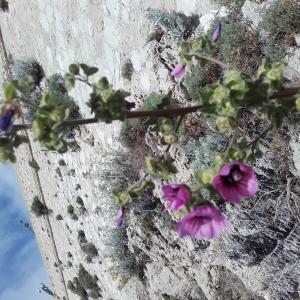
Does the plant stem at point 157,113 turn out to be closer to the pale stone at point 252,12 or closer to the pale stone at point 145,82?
the pale stone at point 252,12

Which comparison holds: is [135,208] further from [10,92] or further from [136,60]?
[10,92]

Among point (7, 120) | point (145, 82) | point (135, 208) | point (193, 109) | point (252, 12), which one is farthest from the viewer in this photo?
point (135, 208)

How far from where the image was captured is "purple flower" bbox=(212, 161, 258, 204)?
4.35ft

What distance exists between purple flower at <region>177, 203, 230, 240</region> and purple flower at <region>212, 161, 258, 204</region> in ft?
0.16

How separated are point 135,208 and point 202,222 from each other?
3352 millimetres

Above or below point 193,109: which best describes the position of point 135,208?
above

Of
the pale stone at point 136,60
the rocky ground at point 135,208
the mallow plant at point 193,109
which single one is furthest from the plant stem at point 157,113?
the pale stone at point 136,60

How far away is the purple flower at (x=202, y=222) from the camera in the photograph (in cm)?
131

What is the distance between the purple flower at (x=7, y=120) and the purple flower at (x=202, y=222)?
496 millimetres

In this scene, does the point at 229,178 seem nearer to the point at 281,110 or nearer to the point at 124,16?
the point at 281,110

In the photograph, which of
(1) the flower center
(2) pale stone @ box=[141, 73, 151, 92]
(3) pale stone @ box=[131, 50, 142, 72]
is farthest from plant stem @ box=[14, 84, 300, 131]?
(3) pale stone @ box=[131, 50, 142, 72]

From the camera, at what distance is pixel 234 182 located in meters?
1.37

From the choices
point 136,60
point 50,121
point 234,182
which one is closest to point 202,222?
point 234,182

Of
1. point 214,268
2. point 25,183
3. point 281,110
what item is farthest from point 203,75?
point 25,183
